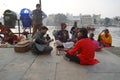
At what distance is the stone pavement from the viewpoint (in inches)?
222

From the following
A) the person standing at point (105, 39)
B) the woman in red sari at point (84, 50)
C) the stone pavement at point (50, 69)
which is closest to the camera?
the stone pavement at point (50, 69)

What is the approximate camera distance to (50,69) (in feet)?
20.9

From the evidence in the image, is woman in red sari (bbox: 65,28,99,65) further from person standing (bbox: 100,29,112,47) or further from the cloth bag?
person standing (bbox: 100,29,112,47)

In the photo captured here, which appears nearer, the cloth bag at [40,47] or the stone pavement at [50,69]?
the stone pavement at [50,69]

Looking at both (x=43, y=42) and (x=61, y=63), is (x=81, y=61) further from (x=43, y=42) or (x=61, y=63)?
(x=43, y=42)

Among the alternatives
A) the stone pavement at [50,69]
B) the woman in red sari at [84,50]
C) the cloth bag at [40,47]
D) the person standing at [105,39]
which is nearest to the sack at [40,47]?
the cloth bag at [40,47]

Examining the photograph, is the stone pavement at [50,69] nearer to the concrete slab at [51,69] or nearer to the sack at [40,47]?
the concrete slab at [51,69]

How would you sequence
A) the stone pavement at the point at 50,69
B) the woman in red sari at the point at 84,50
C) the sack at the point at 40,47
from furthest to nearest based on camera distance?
the sack at the point at 40,47
the woman in red sari at the point at 84,50
the stone pavement at the point at 50,69

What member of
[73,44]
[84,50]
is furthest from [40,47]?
[84,50]

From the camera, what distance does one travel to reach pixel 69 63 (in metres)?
7.05

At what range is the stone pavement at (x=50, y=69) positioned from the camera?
18.5 feet

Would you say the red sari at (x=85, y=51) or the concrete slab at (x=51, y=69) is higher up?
the red sari at (x=85, y=51)

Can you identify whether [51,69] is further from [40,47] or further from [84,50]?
[40,47]

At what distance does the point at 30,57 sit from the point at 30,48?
111cm
